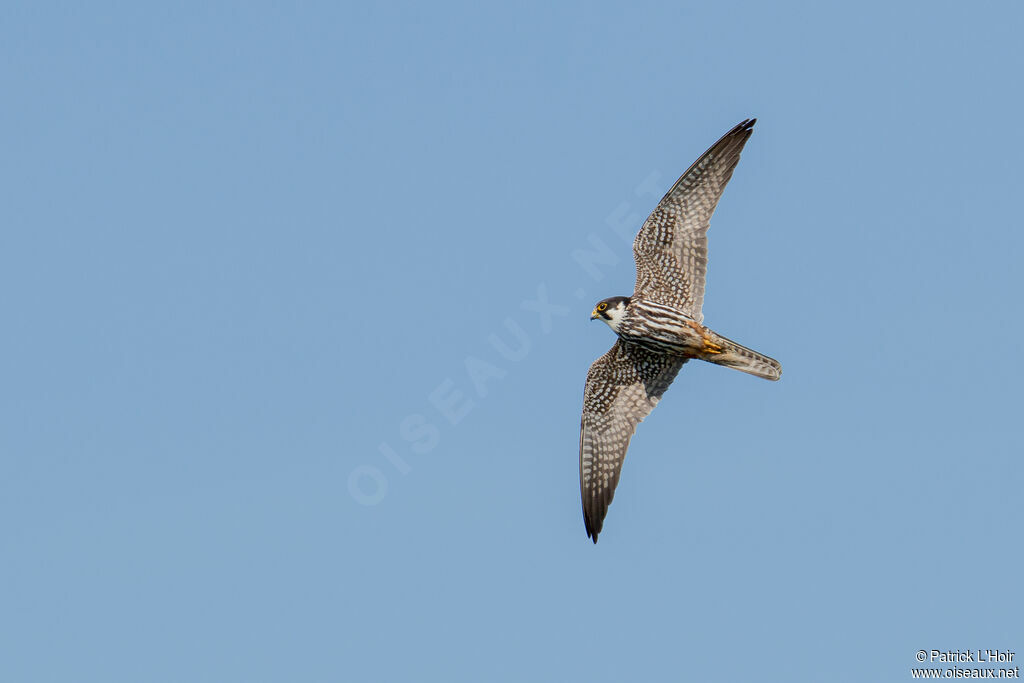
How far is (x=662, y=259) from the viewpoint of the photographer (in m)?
15.4

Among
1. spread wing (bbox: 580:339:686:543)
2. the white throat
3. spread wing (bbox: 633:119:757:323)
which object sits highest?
spread wing (bbox: 633:119:757:323)

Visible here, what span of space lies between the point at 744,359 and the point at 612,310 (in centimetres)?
202

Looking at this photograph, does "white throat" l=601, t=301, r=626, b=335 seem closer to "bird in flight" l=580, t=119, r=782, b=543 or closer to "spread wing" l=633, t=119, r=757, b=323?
"bird in flight" l=580, t=119, r=782, b=543

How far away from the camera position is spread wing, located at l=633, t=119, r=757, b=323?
1511 cm

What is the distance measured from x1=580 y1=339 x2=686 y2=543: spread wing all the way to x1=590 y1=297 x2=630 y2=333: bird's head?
1.04 m

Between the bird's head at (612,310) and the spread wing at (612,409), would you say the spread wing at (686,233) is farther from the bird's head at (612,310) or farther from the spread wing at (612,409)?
the spread wing at (612,409)

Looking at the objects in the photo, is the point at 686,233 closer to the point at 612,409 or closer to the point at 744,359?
the point at 744,359

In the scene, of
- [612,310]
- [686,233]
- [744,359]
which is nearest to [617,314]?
[612,310]

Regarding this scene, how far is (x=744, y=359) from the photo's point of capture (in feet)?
50.1

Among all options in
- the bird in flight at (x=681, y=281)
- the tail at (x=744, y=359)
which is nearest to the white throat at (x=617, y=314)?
the bird in flight at (x=681, y=281)

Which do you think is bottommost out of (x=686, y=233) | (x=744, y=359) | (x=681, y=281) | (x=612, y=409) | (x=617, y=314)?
(x=612, y=409)

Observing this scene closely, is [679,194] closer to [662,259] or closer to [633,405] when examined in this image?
[662,259]

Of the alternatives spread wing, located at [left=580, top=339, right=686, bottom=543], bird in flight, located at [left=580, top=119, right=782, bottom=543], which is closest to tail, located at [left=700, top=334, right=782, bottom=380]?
bird in flight, located at [left=580, top=119, right=782, bottom=543]

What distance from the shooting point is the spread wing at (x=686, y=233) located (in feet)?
49.6
